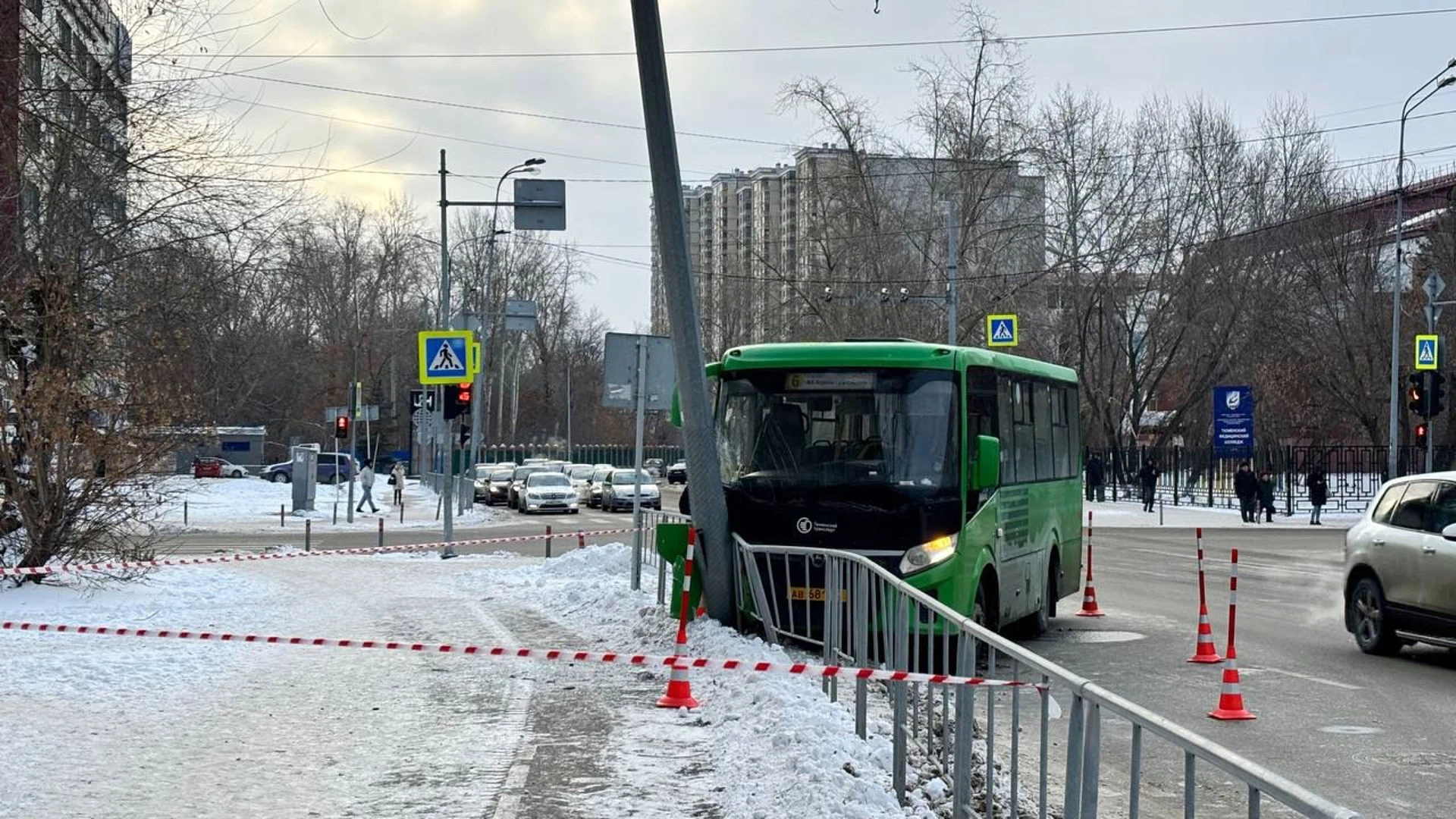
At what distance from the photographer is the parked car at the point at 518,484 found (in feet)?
178

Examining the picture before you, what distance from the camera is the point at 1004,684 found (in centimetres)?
643

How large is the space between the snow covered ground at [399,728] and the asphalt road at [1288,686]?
90.0 inches

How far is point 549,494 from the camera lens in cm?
5128

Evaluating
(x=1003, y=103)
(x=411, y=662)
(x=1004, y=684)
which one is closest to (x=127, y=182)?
(x=411, y=662)

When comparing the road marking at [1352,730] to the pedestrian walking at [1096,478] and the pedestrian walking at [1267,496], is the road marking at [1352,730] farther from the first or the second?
the pedestrian walking at [1096,478]

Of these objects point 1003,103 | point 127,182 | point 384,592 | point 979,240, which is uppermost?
point 1003,103

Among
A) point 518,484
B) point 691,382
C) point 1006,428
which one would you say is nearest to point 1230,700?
point 1006,428

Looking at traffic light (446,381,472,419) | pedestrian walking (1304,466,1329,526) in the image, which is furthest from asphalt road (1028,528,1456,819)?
pedestrian walking (1304,466,1329,526)

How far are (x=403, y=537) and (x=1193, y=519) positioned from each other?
22966 mm

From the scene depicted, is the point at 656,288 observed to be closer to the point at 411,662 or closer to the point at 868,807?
the point at 411,662

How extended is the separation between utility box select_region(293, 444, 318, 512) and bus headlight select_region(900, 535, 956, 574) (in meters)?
34.0

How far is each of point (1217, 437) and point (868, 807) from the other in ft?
124

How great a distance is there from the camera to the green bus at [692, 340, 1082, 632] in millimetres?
12938

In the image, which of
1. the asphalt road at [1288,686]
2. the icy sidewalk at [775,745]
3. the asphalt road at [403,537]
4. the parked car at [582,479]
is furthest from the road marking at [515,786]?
the parked car at [582,479]
